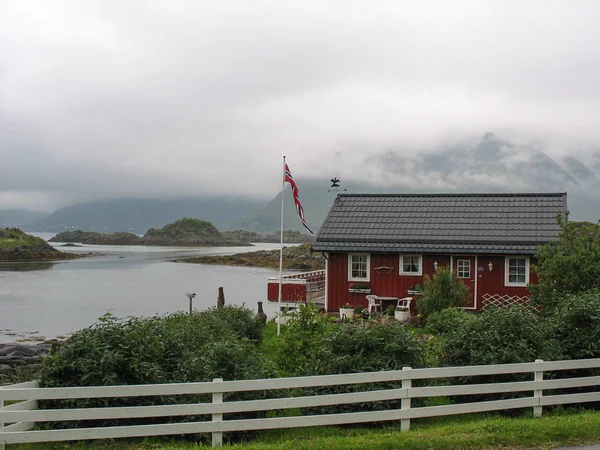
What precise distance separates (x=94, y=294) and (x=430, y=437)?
50.0 meters

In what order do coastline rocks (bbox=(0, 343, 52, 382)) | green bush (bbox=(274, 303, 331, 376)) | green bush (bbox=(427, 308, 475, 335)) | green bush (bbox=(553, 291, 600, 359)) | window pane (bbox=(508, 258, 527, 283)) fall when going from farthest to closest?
window pane (bbox=(508, 258, 527, 283))
green bush (bbox=(427, 308, 475, 335))
coastline rocks (bbox=(0, 343, 52, 382))
green bush (bbox=(274, 303, 331, 376))
green bush (bbox=(553, 291, 600, 359))

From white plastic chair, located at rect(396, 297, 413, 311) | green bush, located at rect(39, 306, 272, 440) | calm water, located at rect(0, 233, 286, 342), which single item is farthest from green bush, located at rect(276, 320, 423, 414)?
calm water, located at rect(0, 233, 286, 342)

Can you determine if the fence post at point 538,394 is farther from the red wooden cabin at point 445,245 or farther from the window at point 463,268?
the window at point 463,268

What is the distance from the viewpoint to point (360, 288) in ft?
80.1

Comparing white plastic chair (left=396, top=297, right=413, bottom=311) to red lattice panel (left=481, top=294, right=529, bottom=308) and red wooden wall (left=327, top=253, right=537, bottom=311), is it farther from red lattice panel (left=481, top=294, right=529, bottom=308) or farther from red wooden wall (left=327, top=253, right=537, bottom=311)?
red lattice panel (left=481, top=294, right=529, bottom=308)

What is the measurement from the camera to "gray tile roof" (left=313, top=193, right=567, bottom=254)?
23734mm

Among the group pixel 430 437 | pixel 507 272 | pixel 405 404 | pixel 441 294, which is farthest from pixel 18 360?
pixel 507 272

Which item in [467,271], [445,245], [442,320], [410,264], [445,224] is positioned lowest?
[442,320]

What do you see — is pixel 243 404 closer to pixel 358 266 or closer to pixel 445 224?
pixel 358 266

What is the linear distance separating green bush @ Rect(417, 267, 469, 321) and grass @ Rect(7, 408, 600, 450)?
11.9m

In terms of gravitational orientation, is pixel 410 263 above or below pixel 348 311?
above

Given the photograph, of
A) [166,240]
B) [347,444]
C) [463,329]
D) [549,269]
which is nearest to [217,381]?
[347,444]

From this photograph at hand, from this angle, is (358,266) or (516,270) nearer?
(516,270)

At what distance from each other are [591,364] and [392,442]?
3.86 meters
